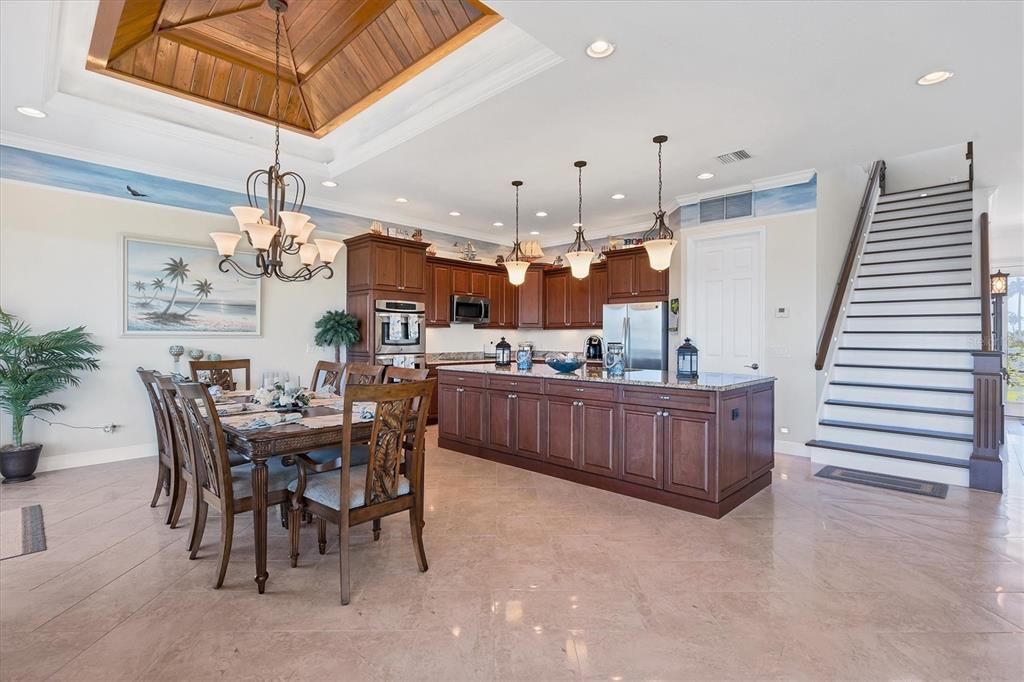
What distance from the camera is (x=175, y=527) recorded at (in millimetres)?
3131

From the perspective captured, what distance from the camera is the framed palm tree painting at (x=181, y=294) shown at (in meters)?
4.74

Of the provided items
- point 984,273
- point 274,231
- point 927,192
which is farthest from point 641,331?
point 927,192

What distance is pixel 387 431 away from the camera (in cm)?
235

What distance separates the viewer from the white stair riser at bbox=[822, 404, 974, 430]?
438 cm

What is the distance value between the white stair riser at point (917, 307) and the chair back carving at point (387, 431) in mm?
5770

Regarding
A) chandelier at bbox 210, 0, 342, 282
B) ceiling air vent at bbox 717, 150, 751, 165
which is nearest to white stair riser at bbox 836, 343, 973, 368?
ceiling air vent at bbox 717, 150, 751, 165

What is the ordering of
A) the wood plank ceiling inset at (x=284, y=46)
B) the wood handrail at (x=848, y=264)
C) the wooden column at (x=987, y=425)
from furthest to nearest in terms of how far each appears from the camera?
the wood handrail at (x=848, y=264)
the wooden column at (x=987, y=425)
the wood plank ceiling inset at (x=284, y=46)

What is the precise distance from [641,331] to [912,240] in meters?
3.91

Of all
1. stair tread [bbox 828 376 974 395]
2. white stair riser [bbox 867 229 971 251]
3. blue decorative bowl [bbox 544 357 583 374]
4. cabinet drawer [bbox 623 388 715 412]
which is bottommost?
stair tread [bbox 828 376 974 395]

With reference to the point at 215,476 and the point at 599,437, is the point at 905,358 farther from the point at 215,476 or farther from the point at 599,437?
the point at 215,476

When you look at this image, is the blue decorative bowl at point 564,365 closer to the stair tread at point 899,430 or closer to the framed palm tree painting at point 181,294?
the stair tread at point 899,430

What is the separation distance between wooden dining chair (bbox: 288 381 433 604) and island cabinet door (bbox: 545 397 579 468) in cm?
174

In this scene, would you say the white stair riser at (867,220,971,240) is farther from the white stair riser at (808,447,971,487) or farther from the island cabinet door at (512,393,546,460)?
the island cabinet door at (512,393,546,460)

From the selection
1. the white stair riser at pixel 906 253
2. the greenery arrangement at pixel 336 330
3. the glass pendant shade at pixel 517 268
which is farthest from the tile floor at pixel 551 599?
the white stair riser at pixel 906 253
